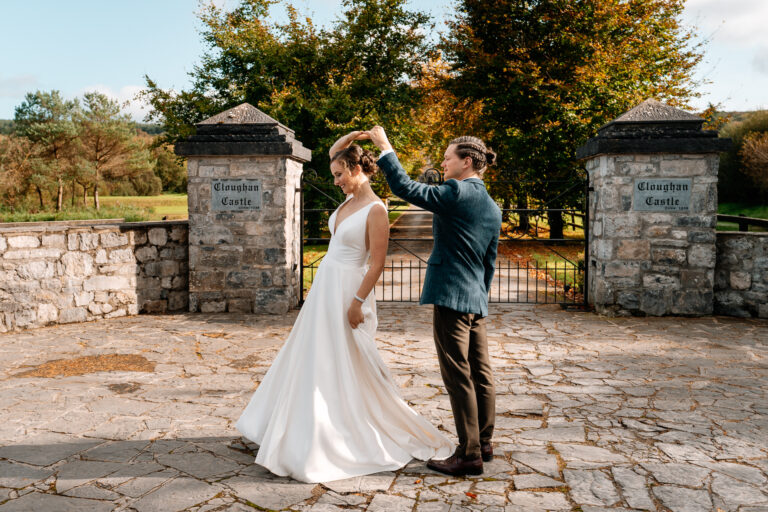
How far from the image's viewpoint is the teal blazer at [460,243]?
3055 mm

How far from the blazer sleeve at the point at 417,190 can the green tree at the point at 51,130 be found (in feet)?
130

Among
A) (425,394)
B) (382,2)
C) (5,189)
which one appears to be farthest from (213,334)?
(5,189)

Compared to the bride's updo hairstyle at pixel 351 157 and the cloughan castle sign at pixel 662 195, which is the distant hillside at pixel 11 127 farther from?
the bride's updo hairstyle at pixel 351 157

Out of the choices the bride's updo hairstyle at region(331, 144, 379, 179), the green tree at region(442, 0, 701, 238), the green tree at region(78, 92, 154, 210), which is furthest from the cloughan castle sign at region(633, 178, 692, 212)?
the green tree at region(78, 92, 154, 210)

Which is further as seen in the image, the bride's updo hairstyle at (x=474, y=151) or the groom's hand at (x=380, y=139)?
the bride's updo hairstyle at (x=474, y=151)

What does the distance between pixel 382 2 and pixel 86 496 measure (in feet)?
63.2

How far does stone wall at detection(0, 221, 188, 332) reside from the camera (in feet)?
22.0

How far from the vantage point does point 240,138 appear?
771 centimetres

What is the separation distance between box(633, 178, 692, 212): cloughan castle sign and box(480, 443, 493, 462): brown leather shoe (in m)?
5.27

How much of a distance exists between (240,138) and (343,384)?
17.2 ft

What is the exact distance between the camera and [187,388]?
4.74 meters

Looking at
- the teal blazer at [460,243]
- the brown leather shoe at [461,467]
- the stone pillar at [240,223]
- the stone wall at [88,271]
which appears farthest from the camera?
the stone pillar at [240,223]

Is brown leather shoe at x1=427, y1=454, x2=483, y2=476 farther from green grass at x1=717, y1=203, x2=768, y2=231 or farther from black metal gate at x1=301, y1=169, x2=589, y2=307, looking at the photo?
green grass at x1=717, y1=203, x2=768, y2=231

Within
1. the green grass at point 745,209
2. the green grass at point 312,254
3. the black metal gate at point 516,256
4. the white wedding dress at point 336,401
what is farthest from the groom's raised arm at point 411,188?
the green grass at point 745,209
